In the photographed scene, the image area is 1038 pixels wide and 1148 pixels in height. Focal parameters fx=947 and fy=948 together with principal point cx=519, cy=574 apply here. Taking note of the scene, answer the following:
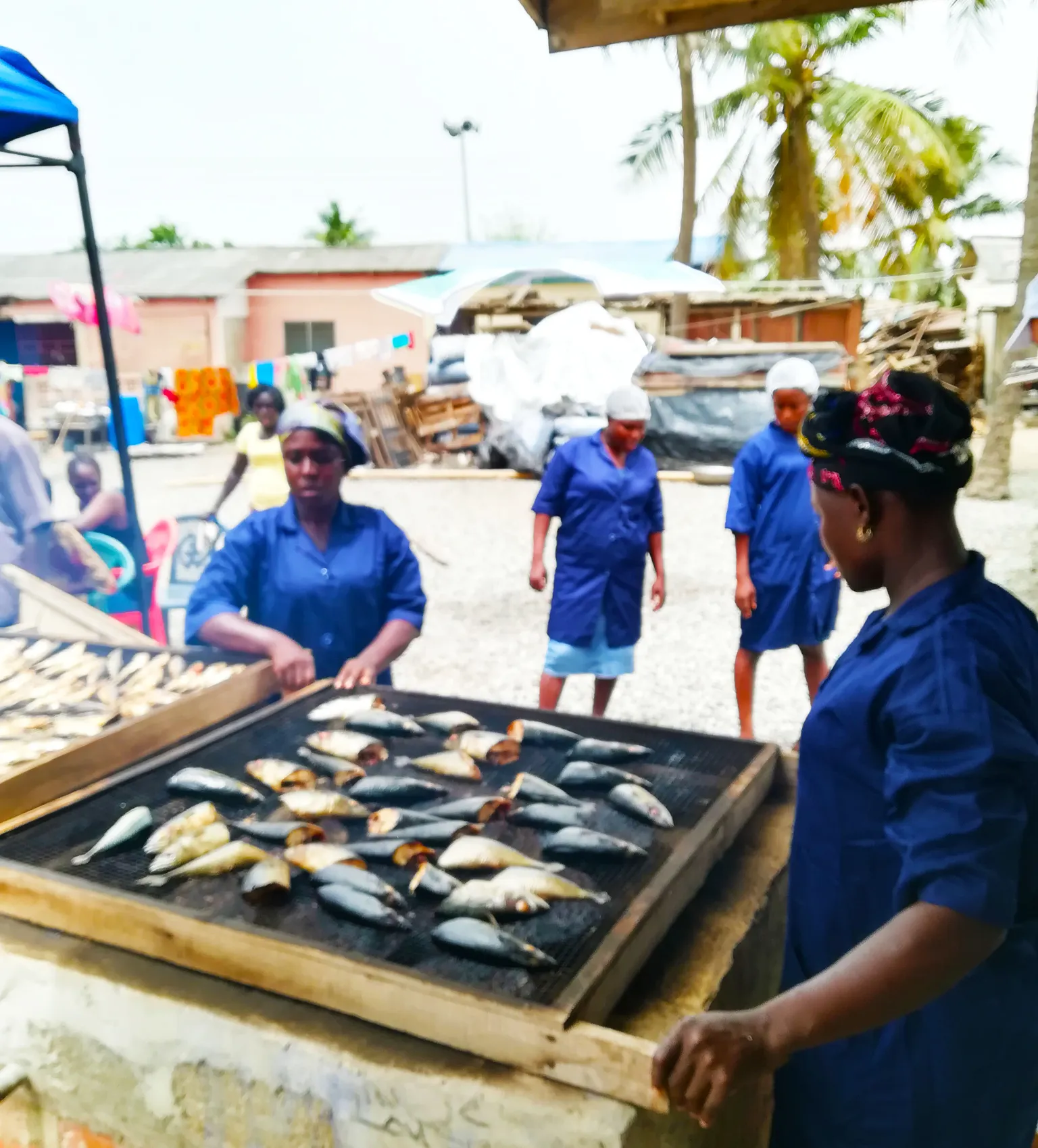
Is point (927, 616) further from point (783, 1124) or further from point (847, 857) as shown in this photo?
point (783, 1124)

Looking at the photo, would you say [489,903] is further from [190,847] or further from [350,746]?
[350,746]

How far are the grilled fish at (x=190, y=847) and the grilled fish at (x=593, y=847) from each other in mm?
711

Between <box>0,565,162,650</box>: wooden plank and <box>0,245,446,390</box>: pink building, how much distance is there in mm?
16341

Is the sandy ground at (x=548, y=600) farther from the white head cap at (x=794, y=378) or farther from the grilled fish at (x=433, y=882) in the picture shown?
the grilled fish at (x=433, y=882)

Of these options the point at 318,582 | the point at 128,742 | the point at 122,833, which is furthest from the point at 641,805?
the point at 318,582

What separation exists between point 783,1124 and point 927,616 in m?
1.08

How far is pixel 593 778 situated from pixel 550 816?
207 mm

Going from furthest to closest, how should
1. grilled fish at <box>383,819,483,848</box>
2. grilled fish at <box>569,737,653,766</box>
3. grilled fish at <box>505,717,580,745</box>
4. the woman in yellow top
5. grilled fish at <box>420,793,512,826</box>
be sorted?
the woman in yellow top, grilled fish at <box>505,717,580,745</box>, grilled fish at <box>569,737,653,766</box>, grilled fish at <box>420,793,512,826</box>, grilled fish at <box>383,819,483,848</box>

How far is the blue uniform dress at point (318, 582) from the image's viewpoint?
3.34 m

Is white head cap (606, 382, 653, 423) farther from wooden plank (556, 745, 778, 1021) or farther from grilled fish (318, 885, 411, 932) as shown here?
grilled fish (318, 885, 411, 932)

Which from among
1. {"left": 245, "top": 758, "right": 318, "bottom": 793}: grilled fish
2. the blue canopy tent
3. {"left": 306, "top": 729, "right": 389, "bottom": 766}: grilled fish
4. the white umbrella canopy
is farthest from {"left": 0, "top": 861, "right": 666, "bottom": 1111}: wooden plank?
the white umbrella canopy

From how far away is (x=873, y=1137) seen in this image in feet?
5.27

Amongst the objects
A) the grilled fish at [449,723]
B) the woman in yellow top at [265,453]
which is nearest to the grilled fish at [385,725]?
the grilled fish at [449,723]

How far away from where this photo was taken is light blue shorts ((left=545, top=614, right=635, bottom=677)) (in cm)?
503
